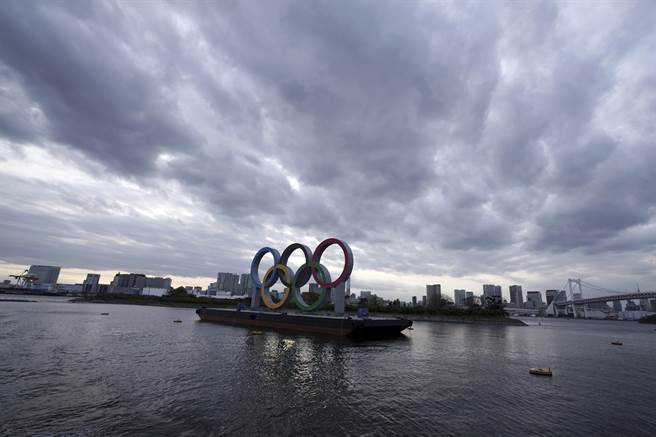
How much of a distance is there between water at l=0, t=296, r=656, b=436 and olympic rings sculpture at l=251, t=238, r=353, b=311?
739 inches

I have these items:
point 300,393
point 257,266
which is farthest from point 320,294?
point 300,393

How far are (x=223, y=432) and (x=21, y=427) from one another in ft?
30.1

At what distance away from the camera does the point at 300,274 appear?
62469 mm

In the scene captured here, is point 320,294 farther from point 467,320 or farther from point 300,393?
point 467,320

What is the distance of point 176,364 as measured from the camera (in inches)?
1091

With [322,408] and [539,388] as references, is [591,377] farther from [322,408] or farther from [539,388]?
[322,408]

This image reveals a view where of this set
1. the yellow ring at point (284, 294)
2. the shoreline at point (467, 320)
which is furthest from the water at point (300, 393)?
the shoreline at point (467, 320)

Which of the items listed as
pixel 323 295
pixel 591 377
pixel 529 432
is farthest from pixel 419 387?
pixel 323 295

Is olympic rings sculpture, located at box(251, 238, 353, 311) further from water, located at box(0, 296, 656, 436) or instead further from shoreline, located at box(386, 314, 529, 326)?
shoreline, located at box(386, 314, 529, 326)

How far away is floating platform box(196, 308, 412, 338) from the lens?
4888cm

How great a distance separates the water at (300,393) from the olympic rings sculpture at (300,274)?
739 inches

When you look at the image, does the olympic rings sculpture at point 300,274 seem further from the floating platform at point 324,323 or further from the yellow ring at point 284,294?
the floating platform at point 324,323

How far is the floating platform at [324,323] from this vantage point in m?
48.9

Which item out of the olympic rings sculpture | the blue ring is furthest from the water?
the blue ring
